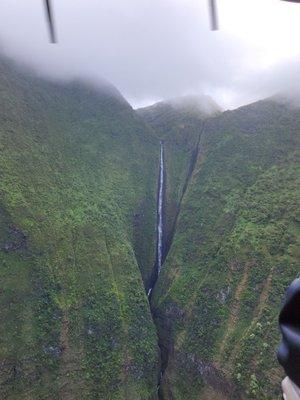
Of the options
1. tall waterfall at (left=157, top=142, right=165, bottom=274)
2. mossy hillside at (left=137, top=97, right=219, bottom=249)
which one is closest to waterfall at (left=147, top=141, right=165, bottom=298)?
tall waterfall at (left=157, top=142, right=165, bottom=274)

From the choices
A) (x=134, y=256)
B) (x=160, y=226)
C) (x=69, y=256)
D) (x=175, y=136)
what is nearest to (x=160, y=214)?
(x=160, y=226)

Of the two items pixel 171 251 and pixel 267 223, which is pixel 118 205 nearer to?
pixel 171 251

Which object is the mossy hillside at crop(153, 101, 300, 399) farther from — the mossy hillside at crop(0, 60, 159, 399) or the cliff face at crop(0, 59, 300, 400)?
the mossy hillside at crop(0, 60, 159, 399)

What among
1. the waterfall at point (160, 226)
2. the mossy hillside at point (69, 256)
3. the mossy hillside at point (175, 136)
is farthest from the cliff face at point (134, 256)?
the waterfall at point (160, 226)

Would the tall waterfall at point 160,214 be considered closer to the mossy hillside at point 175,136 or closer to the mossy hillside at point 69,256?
the mossy hillside at point 175,136

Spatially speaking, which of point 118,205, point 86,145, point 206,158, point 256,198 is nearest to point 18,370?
point 118,205

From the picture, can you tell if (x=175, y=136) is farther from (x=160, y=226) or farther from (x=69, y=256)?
(x=69, y=256)

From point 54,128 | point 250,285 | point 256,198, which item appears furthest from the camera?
point 54,128
